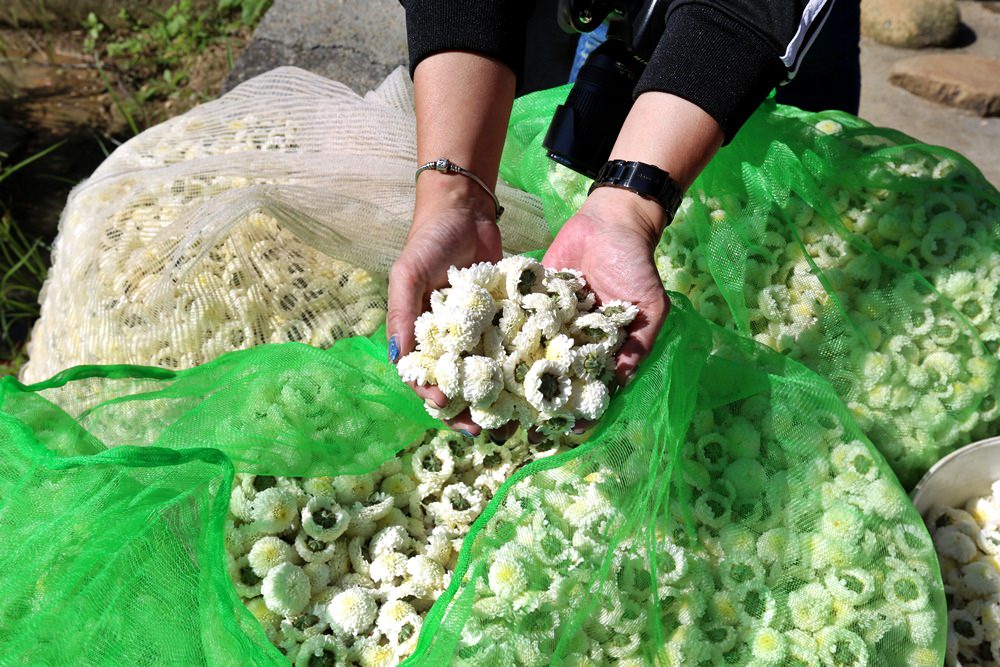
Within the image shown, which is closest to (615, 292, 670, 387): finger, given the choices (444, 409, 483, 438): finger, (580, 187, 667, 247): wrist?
(580, 187, 667, 247): wrist

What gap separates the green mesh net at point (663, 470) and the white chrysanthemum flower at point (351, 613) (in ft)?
0.11

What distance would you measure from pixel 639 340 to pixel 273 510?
64cm

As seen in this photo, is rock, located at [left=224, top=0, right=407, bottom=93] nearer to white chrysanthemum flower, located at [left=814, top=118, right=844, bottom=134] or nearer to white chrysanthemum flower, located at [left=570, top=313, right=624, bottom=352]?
white chrysanthemum flower, located at [left=814, top=118, right=844, bottom=134]

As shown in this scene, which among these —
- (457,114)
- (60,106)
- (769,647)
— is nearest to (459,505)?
(769,647)

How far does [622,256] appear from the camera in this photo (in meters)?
1.19

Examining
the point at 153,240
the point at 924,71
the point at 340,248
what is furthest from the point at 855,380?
the point at 924,71

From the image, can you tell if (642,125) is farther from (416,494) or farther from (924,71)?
(924,71)

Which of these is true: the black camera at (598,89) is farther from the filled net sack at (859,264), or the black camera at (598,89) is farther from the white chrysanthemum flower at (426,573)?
the white chrysanthemum flower at (426,573)

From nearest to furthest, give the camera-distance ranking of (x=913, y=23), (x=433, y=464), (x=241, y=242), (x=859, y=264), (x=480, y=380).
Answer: (x=480, y=380) < (x=433, y=464) < (x=859, y=264) < (x=241, y=242) < (x=913, y=23)

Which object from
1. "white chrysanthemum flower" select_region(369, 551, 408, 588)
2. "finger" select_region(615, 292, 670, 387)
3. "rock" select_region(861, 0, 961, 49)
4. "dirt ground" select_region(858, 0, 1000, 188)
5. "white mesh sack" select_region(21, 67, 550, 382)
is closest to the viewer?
"finger" select_region(615, 292, 670, 387)

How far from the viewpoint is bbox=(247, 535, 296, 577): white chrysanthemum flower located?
1236 mm

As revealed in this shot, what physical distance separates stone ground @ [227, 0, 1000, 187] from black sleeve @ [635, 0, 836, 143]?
175 centimetres

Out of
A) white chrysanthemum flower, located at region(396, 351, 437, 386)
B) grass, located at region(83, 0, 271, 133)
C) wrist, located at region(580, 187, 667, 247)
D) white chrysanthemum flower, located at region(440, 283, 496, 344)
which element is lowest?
grass, located at region(83, 0, 271, 133)

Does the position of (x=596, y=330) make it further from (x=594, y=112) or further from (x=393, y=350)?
(x=594, y=112)
